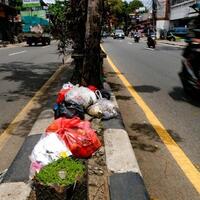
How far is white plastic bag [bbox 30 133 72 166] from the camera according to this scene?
430cm

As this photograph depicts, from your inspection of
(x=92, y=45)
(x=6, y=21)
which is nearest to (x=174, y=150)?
(x=92, y=45)

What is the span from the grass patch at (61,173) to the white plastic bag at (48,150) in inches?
12.8

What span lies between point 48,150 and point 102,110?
2.49 metres

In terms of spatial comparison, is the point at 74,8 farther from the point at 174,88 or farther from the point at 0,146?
the point at 0,146

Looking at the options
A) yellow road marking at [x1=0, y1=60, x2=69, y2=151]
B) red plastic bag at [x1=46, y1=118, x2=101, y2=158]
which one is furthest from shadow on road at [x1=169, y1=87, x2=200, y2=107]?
red plastic bag at [x1=46, y1=118, x2=101, y2=158]

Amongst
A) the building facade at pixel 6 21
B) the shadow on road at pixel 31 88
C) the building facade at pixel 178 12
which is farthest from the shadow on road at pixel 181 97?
the building facade at pixel 178 12

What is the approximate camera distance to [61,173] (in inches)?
147

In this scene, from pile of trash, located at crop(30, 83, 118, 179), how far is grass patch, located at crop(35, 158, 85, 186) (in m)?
0.35

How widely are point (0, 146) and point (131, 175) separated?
248 centimetres

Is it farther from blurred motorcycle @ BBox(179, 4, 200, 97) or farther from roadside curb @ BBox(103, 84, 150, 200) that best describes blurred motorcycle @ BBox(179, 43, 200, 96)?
roadside curb @ BBox(103, 84, 150, 200)

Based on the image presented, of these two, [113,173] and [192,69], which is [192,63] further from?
[113,173]

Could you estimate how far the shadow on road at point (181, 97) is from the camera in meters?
9.17

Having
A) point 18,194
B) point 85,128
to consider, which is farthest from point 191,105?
point 18,194

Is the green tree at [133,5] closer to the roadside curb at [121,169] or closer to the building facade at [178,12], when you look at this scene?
Result: the building facade at [178,12]
